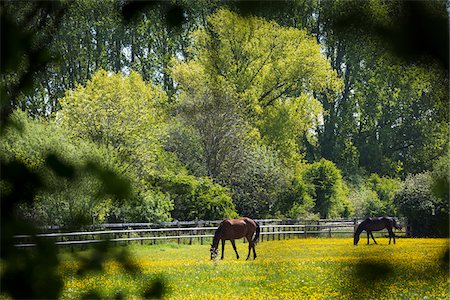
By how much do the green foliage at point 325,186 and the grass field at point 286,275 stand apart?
25.1ft

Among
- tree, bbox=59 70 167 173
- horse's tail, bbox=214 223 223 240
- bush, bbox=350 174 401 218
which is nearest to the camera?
horse's tail, bbox=214 223 223 240

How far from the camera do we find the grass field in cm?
96

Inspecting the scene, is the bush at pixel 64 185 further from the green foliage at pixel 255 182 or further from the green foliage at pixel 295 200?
the green foliage at pixel 295 200

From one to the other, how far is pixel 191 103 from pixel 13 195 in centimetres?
2812

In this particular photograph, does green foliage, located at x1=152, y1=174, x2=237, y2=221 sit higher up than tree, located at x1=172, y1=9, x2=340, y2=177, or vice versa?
tree, located at x1=172, y1=9, x2=340, y2=177

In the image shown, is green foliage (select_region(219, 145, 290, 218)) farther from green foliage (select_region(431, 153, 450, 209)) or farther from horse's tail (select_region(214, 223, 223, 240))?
green foliage (select_region(431, 153, 450, 209))

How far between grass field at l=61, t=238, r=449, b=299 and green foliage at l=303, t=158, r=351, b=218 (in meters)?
7.66

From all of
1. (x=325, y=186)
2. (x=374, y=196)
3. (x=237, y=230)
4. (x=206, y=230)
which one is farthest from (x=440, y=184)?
(x=374, y=196)

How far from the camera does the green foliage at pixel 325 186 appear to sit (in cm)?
3075

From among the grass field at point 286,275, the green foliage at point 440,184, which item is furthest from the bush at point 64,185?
the green foliage at point 440,184

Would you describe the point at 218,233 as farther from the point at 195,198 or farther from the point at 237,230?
the point at 195,198

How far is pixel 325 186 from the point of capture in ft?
101

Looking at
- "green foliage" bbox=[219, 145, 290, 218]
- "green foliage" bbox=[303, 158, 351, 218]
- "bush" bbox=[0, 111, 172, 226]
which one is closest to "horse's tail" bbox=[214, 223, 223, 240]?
"green foliage" bbox=[219, 145, 290, 218]

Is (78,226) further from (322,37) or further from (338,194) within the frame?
(338,194)
